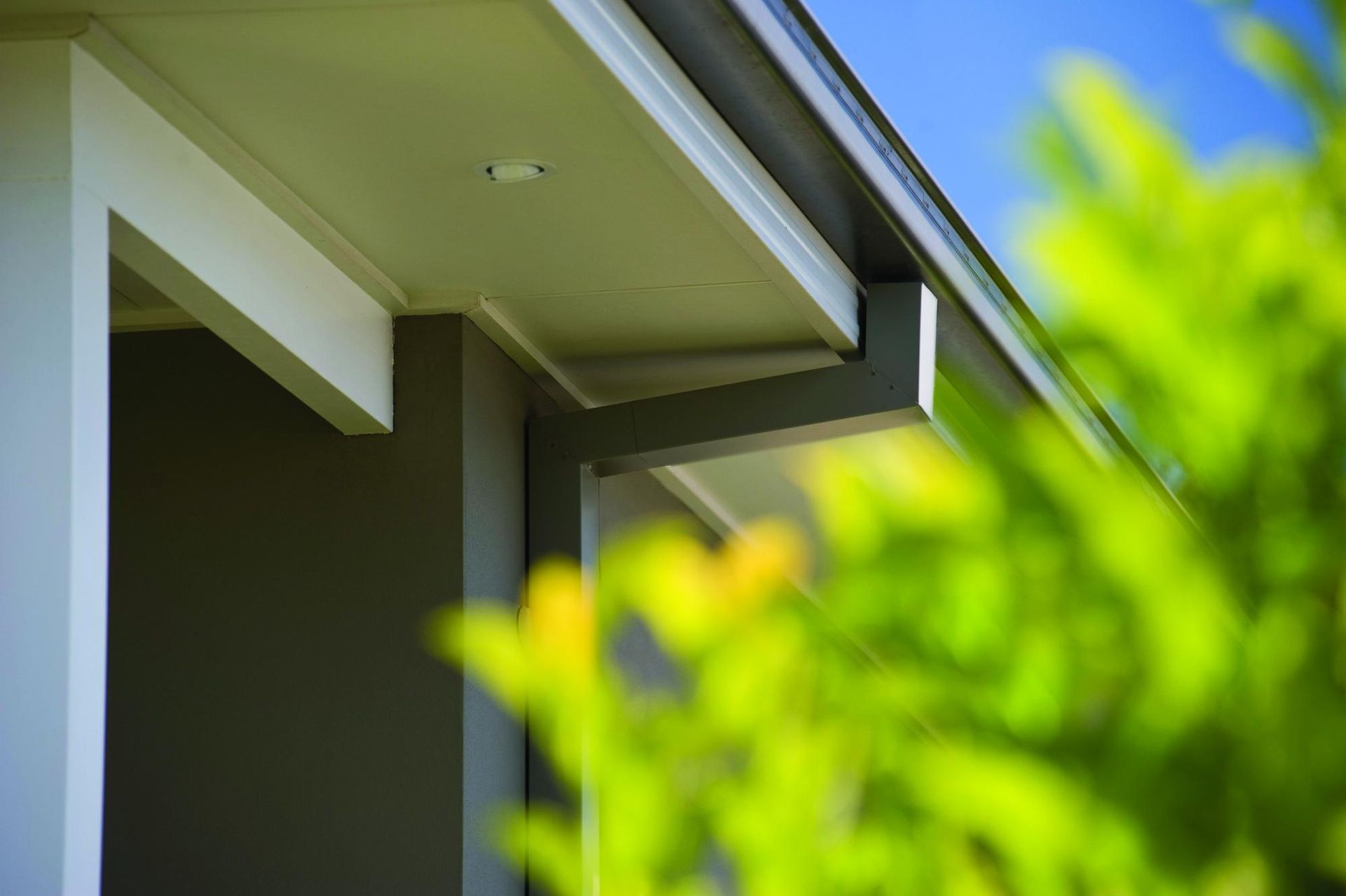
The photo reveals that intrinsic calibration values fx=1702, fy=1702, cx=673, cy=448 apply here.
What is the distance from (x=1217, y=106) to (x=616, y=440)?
14.0 feet

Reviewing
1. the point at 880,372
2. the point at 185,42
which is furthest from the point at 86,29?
the point at 880,372

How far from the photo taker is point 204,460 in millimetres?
5324

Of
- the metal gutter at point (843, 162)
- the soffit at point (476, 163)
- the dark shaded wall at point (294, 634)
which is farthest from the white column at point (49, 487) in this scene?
the dark shaded wall at point (294, 634)

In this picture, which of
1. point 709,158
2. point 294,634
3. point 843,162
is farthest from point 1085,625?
point 294,634

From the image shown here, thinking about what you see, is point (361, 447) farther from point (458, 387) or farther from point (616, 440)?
point (616, 440)

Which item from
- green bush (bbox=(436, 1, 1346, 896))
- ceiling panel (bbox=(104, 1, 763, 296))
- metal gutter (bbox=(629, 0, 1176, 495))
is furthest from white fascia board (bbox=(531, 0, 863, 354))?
green bush (bbox=(436, 1, 1346, 896))

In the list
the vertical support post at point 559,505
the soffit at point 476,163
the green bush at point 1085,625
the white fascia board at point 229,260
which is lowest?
the green bush at point 1085,625

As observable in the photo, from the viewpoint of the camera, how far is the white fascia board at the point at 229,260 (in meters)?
3.51

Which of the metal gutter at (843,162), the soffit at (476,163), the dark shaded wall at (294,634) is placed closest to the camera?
the soffit at (476,163)

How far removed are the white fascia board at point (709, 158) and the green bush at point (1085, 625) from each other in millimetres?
2182

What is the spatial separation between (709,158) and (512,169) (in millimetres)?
568

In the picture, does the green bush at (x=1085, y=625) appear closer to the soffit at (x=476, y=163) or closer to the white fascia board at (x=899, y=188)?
the white fascia board at (x=899, y=188)

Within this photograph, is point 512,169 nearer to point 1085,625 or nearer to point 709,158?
point 709,158

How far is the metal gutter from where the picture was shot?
355 cm
